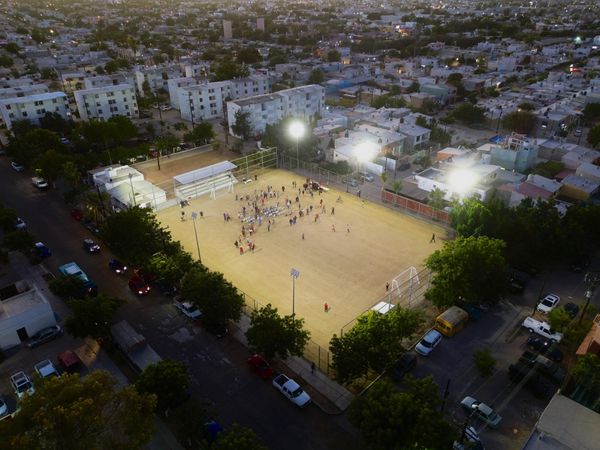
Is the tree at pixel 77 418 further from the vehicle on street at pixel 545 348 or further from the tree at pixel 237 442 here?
the vehicle on street at pixel 545 348

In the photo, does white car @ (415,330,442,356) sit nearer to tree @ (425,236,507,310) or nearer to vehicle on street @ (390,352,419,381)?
vehicle on street @ (390,352,419,381)

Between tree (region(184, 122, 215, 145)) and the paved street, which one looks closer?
the paved street

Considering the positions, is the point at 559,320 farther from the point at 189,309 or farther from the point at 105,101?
the point at 105,101

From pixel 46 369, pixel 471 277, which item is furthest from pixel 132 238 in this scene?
pixel 471 277

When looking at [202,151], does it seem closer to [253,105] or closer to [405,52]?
[253,105]

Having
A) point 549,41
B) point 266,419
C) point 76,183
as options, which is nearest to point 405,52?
point 549,41

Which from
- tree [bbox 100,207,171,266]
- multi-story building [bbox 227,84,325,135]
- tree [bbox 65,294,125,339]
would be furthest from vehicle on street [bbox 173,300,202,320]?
multi-story building [bbox 227,84,325,135]

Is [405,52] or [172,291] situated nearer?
[172,291]
